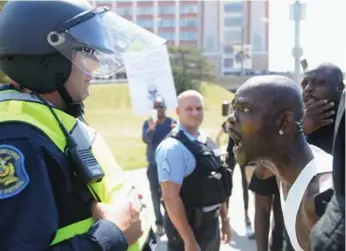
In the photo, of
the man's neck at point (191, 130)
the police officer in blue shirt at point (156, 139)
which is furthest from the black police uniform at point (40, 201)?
the police officer in blue shirt at point (156, 139)

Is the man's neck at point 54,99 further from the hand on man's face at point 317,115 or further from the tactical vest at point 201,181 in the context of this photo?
the tactical vest at point 201,181

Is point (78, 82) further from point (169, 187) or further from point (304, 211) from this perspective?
point (169, 187)

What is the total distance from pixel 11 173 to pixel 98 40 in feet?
1.98

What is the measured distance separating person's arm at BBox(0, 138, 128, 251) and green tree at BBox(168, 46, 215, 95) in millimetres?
47597

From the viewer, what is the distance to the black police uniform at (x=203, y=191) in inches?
164

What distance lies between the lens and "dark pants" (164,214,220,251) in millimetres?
4246

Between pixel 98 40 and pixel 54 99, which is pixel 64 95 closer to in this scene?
pixel 54 99

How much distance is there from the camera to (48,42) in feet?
6.34

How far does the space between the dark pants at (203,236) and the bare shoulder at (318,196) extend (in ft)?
6.83

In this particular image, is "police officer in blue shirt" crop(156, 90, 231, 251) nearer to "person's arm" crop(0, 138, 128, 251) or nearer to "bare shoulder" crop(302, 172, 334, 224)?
"bare shoulder" crop(302, 172, 334, 224)

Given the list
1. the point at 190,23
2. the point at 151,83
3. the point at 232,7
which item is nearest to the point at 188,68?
the point at 190,23

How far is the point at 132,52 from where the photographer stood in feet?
7.47

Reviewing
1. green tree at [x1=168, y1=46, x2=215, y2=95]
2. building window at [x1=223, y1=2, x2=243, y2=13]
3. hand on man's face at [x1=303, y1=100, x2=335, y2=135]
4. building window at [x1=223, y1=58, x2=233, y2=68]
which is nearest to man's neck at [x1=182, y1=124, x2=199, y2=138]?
hand on man's face at [x1=303, y1=100, x2=335, y2=135]

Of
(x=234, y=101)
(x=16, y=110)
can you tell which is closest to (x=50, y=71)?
(x=16, y=110)
